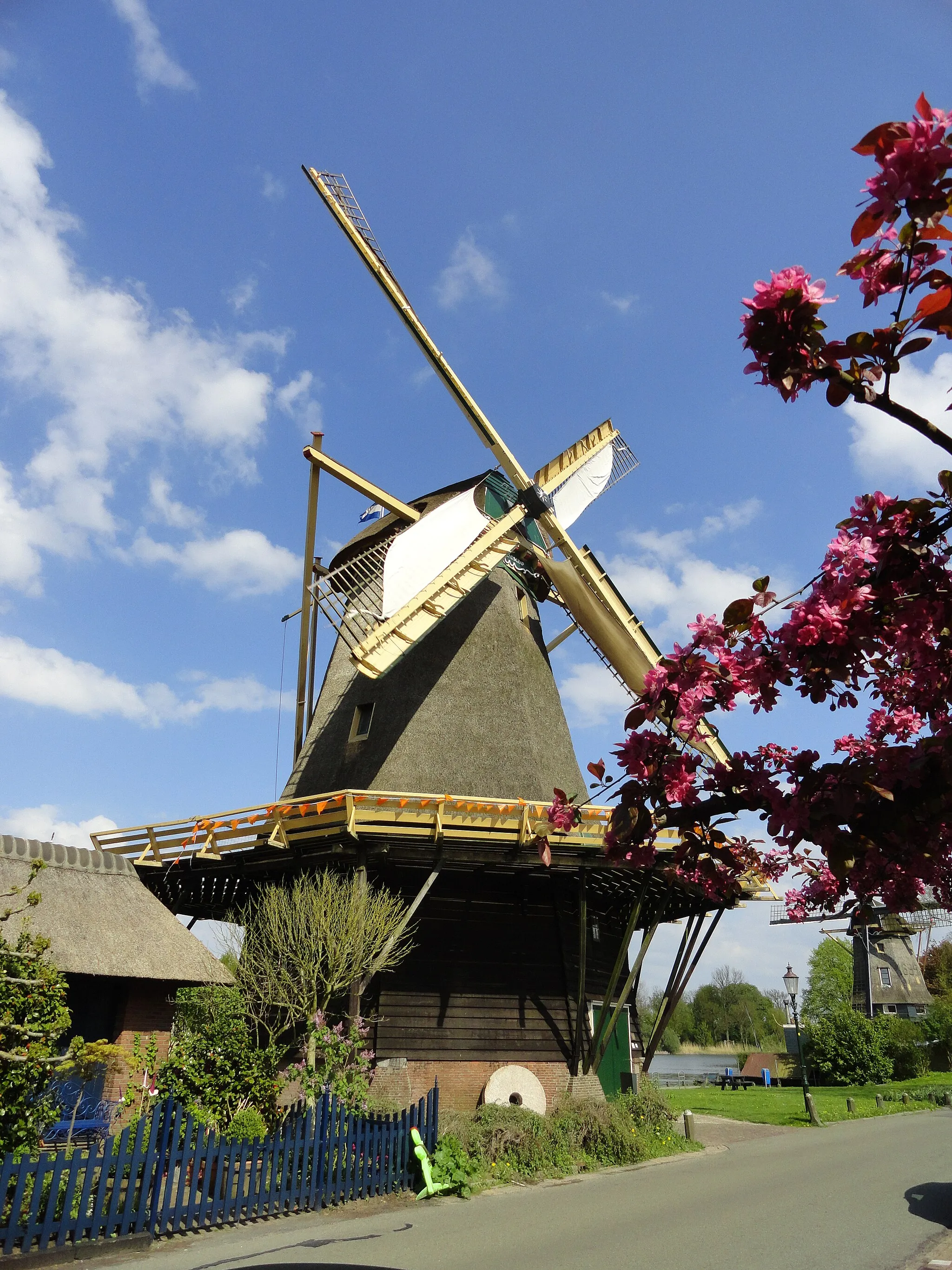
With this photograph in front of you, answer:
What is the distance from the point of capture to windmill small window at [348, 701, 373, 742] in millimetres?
16219

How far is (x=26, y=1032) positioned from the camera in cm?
690

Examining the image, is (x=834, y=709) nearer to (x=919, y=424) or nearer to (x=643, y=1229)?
(x=919, y=424)

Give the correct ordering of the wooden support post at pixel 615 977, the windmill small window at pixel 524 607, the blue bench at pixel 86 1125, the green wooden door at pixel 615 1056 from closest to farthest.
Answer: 1. the blue bench at pixel 86 1125
2. the wooden support post at pixel 615 977
3. the green wooden door at pixel 615 1056
4. the windmill small window at pixel 524 607

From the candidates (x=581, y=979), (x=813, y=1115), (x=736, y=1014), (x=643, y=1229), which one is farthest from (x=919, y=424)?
(x=736, y=1014)

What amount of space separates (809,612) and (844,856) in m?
0.79

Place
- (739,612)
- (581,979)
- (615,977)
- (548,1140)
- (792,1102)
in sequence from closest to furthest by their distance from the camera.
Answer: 1. (739,612)
2. (548,1140)
3. (581,979)
4. (615,977)
5. (792,1102)

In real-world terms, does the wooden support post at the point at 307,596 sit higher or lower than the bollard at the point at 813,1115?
higher

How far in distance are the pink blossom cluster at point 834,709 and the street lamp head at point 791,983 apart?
1997 centimetres

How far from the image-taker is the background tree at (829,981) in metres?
39.5

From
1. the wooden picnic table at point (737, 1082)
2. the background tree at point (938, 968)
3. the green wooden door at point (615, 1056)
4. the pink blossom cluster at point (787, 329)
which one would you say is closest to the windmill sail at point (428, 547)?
the green wooden door at point (615, 1056)

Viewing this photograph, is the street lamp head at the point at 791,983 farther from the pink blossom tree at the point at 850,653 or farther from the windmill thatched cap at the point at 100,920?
the pink blossom tree at the point at 850,653

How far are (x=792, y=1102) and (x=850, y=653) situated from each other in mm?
28702

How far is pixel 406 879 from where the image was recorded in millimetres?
14234

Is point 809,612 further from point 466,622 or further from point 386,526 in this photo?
point 386,526
